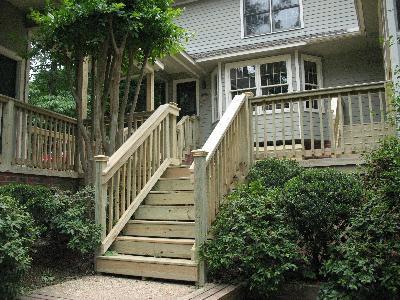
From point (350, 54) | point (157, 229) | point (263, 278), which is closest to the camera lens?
point (263, 278)

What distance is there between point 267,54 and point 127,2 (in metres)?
6.45

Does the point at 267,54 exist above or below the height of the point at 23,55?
above

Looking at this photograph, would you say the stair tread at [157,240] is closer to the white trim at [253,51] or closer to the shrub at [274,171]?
the shrub at [274,171]

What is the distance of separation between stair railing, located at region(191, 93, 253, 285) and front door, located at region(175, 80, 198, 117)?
717 centimetres

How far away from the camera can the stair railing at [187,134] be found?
1062 centimetres

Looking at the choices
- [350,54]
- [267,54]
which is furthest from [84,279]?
[350,54]

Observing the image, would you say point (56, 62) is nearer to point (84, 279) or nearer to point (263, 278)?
point (84, 279)

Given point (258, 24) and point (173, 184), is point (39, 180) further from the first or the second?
point (258, 24)

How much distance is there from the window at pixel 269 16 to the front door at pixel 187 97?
8.61 ft

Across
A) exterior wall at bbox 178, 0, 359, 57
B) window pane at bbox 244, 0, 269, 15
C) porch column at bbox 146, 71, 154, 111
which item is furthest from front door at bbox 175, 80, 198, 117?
porch column at bbox 146, 71, 154, 111

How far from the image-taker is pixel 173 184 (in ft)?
19.9

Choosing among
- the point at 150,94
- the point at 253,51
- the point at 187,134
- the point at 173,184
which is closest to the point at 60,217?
the point at 173,184

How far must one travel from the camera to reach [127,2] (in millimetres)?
6312

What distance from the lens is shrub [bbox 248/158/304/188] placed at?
17.7 feet
